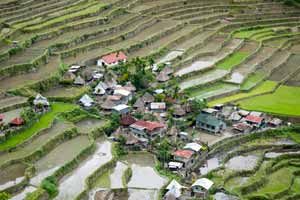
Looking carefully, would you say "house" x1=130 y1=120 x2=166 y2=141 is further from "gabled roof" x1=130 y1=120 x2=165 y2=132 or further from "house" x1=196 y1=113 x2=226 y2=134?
"house" x1=196 y1=113 x2=226 y2=134

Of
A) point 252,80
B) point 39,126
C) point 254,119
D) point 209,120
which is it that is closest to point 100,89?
point 39,126

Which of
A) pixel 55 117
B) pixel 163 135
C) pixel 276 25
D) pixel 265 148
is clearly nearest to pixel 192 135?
pixel 163 135

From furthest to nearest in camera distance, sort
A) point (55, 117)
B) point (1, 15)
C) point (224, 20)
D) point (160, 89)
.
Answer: point (224, 20), point (1, 15), point (160, 89), point (55, 117)

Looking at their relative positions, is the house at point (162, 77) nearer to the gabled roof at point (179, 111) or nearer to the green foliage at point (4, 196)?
the gabled roof at point (179, 111)

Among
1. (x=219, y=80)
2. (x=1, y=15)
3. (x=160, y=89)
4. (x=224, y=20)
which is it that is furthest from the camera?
(x=224, y=20)

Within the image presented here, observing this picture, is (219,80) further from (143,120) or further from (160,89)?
(143,120)

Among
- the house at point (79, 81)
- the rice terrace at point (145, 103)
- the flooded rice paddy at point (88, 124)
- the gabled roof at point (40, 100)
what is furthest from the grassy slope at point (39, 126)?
the house at point (79, 81)
